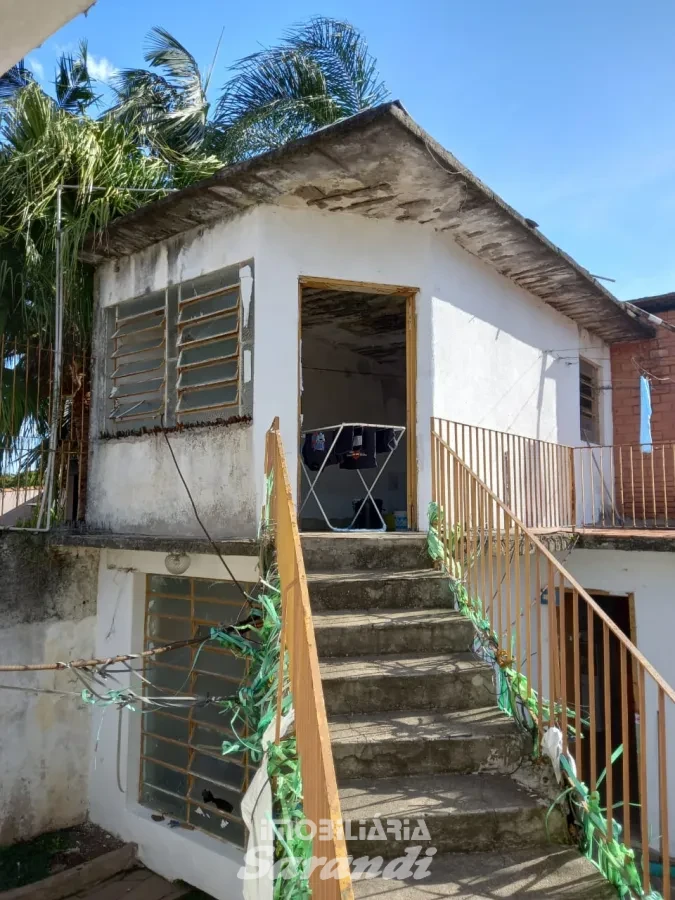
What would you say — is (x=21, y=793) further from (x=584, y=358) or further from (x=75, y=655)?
(x=584, y=358)

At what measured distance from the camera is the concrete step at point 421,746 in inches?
160

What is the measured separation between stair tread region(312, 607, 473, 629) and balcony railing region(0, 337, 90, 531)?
12.5 ft

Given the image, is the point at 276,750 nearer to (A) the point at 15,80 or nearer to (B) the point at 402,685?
(B) the point at 402,685

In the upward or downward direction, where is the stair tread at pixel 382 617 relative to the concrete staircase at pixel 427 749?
upward

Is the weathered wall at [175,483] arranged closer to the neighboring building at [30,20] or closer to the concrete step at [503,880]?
the concrete step at [503,880]

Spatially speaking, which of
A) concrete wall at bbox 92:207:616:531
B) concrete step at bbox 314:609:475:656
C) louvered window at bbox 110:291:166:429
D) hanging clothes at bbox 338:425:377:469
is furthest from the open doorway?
concrete step at bbox 314:609:475:656

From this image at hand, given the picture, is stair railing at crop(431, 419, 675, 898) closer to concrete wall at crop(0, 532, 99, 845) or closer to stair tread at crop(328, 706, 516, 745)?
stair tread at crop(328, 706, 516, 745)

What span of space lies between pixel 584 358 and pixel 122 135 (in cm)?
728

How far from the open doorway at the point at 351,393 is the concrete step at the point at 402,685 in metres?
3.07

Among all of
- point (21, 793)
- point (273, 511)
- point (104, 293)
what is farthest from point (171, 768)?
point (104, 293)

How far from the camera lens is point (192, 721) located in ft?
23.4

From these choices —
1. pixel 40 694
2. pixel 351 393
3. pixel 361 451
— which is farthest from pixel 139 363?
pixel 351 393

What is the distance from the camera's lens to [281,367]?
639 cm

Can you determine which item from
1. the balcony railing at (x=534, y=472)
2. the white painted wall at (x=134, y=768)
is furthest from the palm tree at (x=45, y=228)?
the balcony railing at (x=534, y=472)
